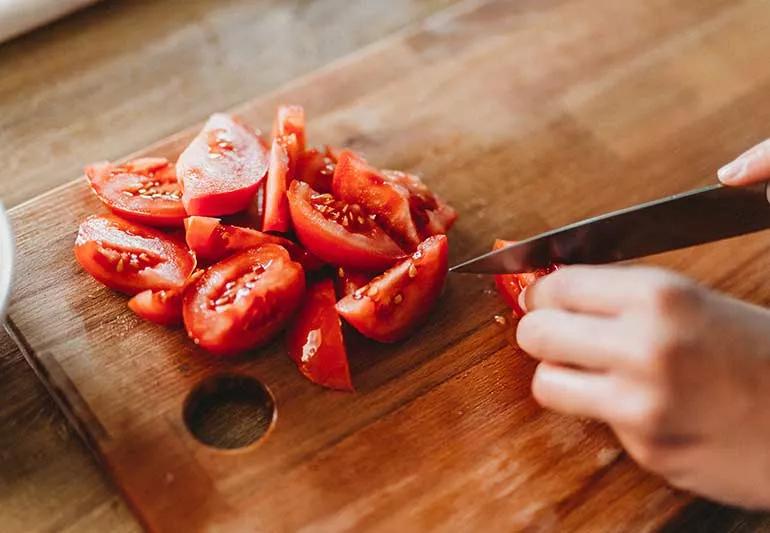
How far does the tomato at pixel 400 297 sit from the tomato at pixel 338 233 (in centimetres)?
4

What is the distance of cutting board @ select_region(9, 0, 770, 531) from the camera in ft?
4.09

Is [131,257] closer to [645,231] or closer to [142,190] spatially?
[142,190]

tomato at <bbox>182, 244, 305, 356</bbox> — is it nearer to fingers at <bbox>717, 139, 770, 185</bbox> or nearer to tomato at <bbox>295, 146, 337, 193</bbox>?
tomato at <bbox>295, 146, 337, 193</bbox>

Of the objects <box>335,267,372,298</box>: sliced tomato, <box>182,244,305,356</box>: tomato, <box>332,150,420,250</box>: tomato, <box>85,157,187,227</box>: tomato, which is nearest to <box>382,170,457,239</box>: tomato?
<box>332,150,420,250</box>: tomato

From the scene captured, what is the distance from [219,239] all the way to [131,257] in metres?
0.14

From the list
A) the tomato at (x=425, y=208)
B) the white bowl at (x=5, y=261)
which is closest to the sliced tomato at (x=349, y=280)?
the tomato at (x=425, y=208)

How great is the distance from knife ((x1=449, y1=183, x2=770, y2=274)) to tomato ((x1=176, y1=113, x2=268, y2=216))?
1.21 ft

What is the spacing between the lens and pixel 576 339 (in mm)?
1166

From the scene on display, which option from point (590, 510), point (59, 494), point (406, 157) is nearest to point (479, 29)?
point (406, 157)

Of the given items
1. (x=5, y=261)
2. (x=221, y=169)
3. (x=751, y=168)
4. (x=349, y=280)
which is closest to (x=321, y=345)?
(x=349, y=280)

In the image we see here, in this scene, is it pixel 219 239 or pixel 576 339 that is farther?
pixel 219 239

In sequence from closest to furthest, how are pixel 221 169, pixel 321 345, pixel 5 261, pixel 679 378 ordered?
pixel 679 378
pixel 5 261
pixel 321 345
pixel 221 169

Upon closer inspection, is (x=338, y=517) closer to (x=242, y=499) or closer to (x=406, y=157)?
(x=242, y=499)

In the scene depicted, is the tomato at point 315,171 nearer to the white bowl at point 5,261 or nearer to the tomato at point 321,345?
the tomato at point 321,345
